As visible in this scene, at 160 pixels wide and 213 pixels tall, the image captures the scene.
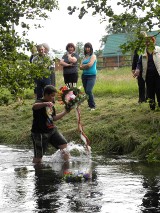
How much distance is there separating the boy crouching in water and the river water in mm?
431

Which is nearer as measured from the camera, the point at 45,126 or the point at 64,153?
the point at 45,126

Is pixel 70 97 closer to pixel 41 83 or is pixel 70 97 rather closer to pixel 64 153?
pixel 64 153

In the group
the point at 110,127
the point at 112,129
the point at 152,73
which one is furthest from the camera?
the point at 152,73

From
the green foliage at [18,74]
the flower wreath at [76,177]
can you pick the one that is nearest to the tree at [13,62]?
the green foliage at [18,74]

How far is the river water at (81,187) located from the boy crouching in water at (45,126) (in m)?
0.43

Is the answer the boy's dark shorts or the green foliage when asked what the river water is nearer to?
the boy's dark shorts

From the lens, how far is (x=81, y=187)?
10.7 metres

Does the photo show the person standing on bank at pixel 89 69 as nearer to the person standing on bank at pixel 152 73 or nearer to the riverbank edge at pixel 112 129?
the riverbank edge at pixel 112 129

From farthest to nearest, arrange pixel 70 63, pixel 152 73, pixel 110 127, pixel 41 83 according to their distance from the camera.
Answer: pixel 41 83, pixel 70 63, pixel 152 73, pixel 110 127

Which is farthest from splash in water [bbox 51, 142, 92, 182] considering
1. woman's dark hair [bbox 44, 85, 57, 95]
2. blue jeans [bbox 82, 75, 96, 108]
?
blue jeans [bbox 82, 75, 96, 108]

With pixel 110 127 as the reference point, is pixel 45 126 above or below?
above

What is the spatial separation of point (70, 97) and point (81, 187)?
373 centimetres

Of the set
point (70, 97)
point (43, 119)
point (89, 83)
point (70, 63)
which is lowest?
point (43, 119)

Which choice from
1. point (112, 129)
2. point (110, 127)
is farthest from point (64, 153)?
point (110, 127)
